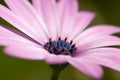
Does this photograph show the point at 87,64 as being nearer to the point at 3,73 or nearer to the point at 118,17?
the point at 3,73

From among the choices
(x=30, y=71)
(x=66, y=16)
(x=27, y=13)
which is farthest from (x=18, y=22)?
(x=30, y=71)

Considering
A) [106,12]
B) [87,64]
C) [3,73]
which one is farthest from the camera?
[106,12]

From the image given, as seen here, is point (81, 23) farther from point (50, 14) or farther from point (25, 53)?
point (25, 53)

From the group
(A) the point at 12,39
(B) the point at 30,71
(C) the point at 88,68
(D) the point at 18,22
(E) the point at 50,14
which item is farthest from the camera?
(B) the point at 30,71

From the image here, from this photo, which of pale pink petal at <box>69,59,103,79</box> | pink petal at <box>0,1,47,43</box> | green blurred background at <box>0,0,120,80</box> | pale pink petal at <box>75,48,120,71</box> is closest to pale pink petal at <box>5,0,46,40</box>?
pink petal at <box>0,1,47,43</box>

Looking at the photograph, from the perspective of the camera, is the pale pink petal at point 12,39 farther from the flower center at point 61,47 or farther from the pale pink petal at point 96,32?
the pale pink petal at point 96,32

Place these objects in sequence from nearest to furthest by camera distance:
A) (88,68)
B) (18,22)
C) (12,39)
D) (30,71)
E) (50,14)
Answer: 1. (88,68)
2. (12,39)
3. (18,22)
4. (50,14)
5. (30,71)

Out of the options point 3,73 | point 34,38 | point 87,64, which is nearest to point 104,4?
point 3,73
